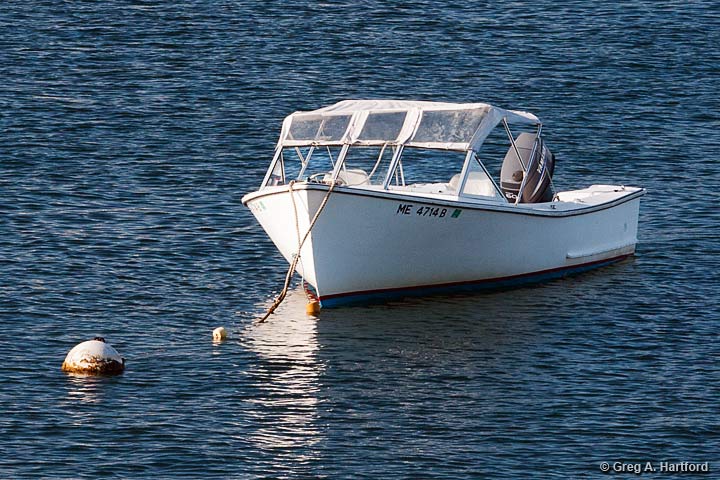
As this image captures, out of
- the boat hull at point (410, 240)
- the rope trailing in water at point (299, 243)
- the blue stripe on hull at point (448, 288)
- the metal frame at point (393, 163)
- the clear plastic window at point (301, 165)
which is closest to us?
the rope trailing in water at point (299, 243)

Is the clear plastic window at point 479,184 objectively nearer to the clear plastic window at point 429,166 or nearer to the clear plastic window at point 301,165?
the clear plastic window at point 301,165

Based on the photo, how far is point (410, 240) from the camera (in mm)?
25672

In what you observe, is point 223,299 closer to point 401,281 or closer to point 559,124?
point 401,281

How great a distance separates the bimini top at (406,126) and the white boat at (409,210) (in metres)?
0.02

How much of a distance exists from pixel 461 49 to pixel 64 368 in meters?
31.6

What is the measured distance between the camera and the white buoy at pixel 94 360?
2181 cm

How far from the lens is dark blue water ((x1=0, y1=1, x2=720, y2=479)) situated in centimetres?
1955

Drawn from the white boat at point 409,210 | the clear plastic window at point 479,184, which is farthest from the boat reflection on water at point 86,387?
the clear plastic window at point 479,184

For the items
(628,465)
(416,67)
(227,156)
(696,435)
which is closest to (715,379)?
(696,435)

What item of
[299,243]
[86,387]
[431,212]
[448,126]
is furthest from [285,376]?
[448,126]

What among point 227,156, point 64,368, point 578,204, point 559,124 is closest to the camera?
point 64,368

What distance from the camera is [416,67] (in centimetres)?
4928

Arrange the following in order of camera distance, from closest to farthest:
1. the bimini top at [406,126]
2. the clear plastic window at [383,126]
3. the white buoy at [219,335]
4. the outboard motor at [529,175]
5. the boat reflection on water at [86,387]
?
the boat reflection on water at [86,387] → the white buoy at [219,335] → the bimini top at [406,126] → the clear plastic window at [383,126] → the outboard motor at [529,175]

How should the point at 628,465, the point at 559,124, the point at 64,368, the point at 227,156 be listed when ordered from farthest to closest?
1. the point at 559,124
2. the point at 227,156
3. the point at 64,368
4. the point at 628,465
